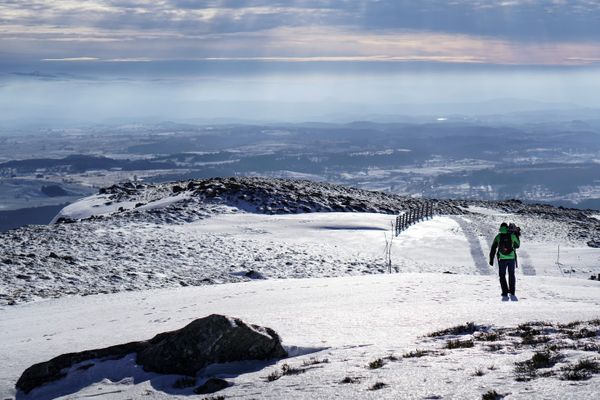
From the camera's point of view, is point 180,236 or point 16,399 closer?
point 16,399

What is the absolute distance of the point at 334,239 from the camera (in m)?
30.3

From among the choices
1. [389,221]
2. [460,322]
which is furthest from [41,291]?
[389,221]

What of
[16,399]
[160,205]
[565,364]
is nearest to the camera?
[565,364]

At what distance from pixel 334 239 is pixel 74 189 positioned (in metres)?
128

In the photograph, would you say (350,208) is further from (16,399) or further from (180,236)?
(16,399)

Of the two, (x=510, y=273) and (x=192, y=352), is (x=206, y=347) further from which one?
(x=510, y=273)

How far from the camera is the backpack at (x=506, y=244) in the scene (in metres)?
17.6

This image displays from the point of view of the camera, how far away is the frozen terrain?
31.1 feet

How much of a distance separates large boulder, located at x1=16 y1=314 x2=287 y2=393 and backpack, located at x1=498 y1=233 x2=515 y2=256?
908 cm

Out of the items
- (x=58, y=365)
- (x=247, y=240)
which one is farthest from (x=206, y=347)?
(x=247, y=240)

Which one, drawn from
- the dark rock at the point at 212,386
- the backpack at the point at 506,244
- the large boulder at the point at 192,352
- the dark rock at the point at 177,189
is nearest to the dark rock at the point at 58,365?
the large boulder at the point at 192,352

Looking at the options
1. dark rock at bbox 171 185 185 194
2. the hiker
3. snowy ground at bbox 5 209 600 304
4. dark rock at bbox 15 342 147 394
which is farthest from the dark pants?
dark rock at bbox 171 185 185 194

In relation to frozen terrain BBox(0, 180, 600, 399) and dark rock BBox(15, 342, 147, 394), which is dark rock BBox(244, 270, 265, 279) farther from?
dark rock BBox(15, 342, 147, 394)

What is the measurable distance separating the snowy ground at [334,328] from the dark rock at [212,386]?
18 cm
